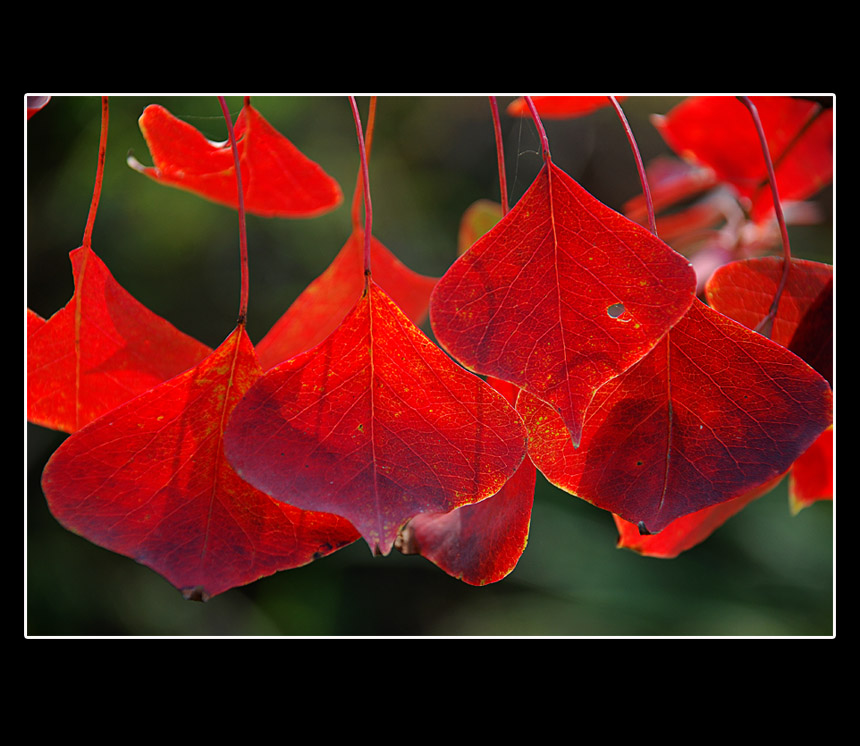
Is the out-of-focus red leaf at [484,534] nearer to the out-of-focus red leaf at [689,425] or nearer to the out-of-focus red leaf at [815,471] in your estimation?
the out-of-focus red leaf at [689,425]

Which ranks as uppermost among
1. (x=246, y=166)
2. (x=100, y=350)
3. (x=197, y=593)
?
(x=246, y=166)

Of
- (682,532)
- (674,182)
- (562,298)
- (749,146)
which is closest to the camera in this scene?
(562,298)

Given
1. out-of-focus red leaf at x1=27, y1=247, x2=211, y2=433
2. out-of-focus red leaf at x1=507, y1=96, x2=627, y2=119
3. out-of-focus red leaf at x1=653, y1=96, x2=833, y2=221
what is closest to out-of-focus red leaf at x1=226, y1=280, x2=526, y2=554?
out-of-focus red leaf at x1=27, y1=247, x2=211, y2=433

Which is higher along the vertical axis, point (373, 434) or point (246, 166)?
point (246, 166)

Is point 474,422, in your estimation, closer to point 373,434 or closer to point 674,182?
point 373,434

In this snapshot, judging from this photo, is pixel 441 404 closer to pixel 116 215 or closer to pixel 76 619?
pixel 116 215

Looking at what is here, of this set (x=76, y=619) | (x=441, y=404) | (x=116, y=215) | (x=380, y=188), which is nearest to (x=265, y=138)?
(x=441, y=404)

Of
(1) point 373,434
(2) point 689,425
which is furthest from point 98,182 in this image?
(2) point 689,425
